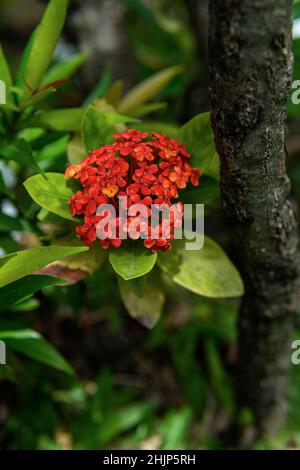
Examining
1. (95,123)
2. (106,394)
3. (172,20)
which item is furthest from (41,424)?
(172,20)

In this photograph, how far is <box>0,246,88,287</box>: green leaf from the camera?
3.33 feet

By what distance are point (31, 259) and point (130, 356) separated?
1.24 meters

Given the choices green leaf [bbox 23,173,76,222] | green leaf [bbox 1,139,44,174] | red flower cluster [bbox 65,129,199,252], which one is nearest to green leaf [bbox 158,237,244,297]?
red flower cluster [bbox 65,129,199,252]

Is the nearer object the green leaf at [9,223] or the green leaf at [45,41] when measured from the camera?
the green leaf at [45,41]

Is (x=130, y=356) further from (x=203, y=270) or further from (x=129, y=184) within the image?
(x=129, y=184)

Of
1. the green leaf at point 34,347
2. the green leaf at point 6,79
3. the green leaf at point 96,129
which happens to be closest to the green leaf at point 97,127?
the green leaf at point 96,129

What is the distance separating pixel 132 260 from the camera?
1.11m

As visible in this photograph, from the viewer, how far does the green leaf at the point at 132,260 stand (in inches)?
41.4

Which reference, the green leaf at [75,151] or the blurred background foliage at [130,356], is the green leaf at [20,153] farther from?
the blurred background foliage at [130,356]

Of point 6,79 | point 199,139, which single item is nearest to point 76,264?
point 199,139

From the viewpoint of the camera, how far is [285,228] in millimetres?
1206

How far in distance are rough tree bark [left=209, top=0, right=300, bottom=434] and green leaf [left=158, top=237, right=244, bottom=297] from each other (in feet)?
0.23

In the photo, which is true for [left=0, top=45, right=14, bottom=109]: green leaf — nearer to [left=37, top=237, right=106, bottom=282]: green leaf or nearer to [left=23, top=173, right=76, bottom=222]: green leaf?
[left=23, top=173, right=76, bottom=222]: green leaf

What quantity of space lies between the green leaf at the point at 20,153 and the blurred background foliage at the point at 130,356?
0.56 m
